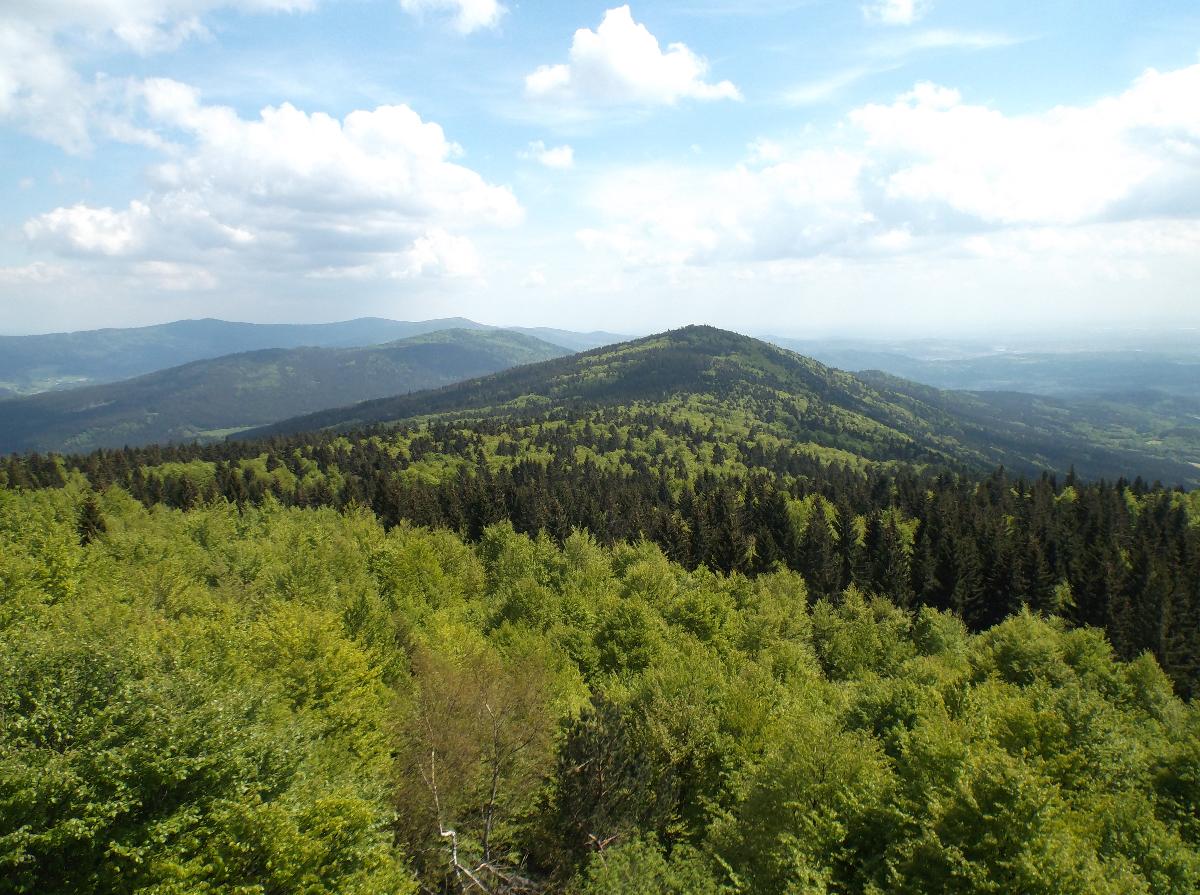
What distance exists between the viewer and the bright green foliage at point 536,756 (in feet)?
53.8

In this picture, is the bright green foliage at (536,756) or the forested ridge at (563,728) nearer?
the bright green foliage at (536,756)

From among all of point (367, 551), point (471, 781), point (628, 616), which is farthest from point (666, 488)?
point (471, 781)

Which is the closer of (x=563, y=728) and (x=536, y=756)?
(x=536, y=756)

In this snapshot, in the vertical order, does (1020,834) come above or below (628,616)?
above

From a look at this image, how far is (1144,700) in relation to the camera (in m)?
45.6

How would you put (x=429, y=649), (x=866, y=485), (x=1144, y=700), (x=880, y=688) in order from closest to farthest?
(x=880, y=688)
(x=429, y=649)
(x=1144, y=700)
(x=866, y=485)

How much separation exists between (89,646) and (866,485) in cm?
14519

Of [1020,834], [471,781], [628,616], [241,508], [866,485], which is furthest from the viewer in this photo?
[866,485]

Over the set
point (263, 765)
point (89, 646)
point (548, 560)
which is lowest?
point (548, 560)

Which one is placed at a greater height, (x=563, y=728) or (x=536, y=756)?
(x=536, y=756)

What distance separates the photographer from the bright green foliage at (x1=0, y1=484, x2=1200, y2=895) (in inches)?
645

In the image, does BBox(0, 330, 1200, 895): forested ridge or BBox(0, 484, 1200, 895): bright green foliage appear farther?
BBox(0, 330, 1200, 895): forested ridge

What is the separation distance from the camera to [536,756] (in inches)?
1046

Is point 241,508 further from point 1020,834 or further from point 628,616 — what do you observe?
point 1020,834
